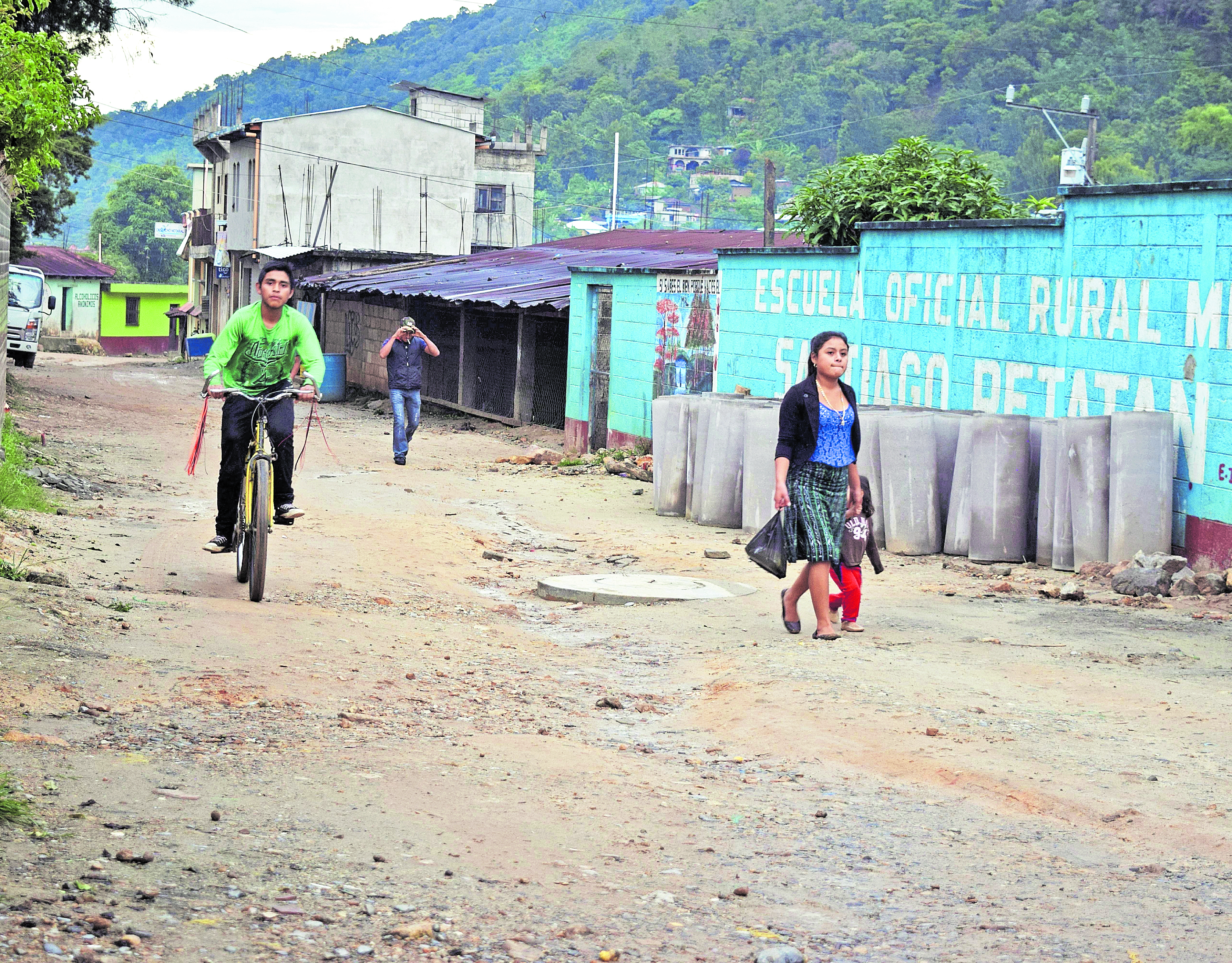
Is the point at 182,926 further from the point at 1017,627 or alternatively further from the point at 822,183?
the point at 822,183

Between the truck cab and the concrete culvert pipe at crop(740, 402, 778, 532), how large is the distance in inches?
959

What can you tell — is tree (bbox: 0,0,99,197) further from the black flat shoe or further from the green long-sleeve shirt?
the black flat shoe

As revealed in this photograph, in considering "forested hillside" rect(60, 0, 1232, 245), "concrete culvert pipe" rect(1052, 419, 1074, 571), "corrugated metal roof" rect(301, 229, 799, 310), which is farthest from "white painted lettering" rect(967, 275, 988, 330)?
"forested hillside" rect(60, 0, 1232, 245)

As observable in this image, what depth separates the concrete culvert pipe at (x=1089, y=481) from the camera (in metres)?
9.95

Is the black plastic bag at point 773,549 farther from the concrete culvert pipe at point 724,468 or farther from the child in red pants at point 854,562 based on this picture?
the concrete culvert pipe at point 724,468

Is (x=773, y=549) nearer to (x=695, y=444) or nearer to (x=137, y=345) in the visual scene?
(x=695, y=444)

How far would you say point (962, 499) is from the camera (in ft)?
36.0

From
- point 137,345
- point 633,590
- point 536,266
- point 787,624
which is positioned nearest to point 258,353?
point 633,590

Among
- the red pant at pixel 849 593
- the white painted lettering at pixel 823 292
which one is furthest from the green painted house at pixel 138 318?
the red pant at pixel 849 593

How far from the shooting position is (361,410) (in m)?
29.3

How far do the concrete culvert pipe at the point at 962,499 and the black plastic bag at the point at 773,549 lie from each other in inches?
145

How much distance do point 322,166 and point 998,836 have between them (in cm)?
4749

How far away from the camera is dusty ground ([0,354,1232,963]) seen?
357 centimetres

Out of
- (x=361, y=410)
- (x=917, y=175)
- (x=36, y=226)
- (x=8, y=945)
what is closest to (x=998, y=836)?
(x=8, y=945)
